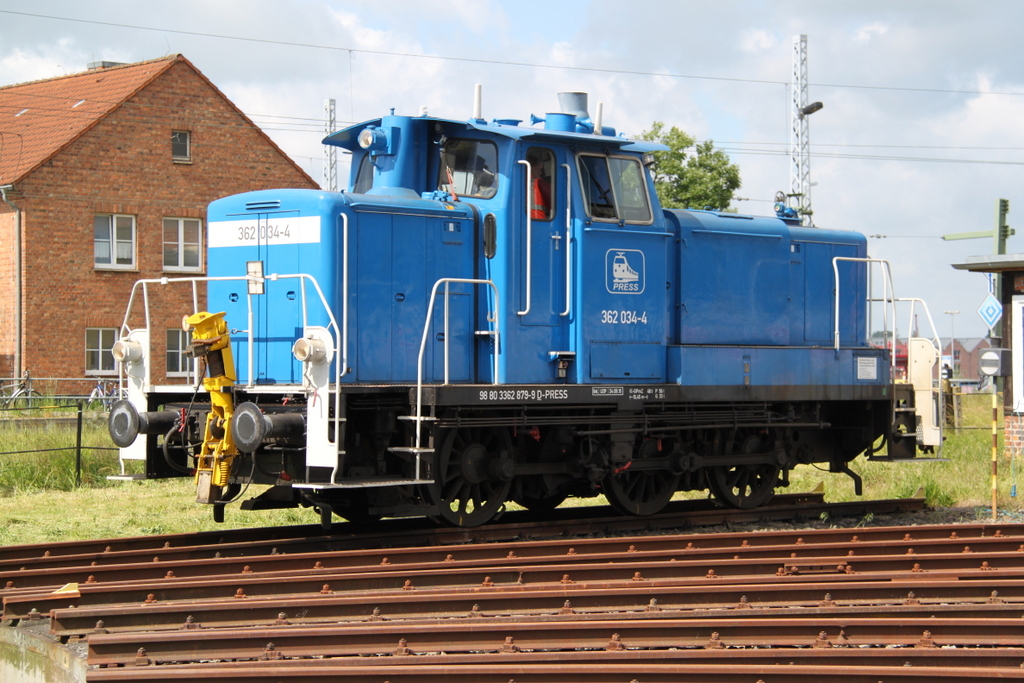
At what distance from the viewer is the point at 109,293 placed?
2698 cm

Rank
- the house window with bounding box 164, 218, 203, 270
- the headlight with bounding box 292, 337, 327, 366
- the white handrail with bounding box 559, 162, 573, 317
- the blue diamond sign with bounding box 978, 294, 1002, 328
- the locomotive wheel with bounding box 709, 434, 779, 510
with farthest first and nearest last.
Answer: the house window with bounding box 164, 218, 203, 270, the blue diamond sign with bounding box 978, 294, 1002, 328, the locomotive wheel with bounding box 709, 434, 779, 510, the white handrail with bounding box 559, 162, 573, 317, the headlight with bounding box 292, 337, 327, 366

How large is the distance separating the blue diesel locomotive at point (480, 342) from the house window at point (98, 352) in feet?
60.0

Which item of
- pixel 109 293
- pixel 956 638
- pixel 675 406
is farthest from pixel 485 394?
pixel 109 293

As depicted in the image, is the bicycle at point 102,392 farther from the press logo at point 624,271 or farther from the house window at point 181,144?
the press logo at point 624,271

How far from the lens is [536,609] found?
6559 millimetres

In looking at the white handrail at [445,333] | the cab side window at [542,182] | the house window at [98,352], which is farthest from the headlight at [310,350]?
the house window at [98,352]

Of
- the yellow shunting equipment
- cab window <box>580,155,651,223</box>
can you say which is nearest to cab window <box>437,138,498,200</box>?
cab window <box>580,155,651,223</box>

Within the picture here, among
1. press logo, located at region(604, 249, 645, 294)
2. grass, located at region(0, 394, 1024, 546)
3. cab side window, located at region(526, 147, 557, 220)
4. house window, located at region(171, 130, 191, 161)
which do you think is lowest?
grass, located at region(0, 394, 1024, 546)

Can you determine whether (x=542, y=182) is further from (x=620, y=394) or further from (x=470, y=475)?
(x=470, y=475)

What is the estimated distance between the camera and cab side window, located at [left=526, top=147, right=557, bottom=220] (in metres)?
9.54

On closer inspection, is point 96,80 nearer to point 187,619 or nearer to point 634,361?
point 634,361

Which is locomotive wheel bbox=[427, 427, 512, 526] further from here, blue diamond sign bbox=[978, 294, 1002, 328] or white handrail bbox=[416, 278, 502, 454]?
blue diamond sign bbox=[978, 294, 1002, 328]

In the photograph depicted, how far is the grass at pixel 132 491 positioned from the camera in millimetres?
11156

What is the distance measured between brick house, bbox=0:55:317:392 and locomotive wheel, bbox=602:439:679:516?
646 inches
